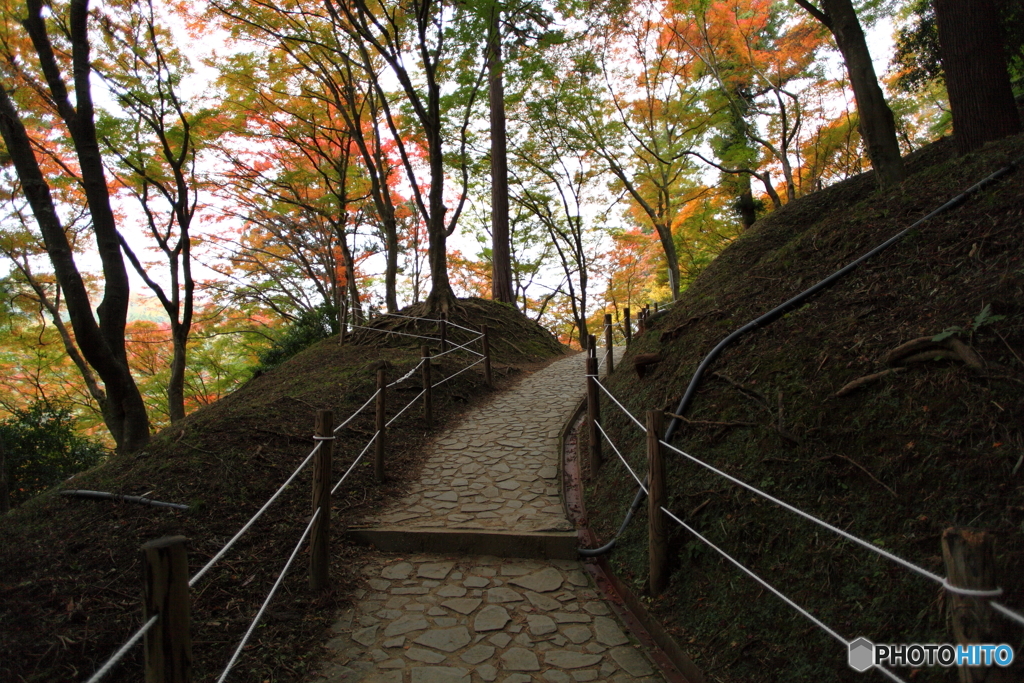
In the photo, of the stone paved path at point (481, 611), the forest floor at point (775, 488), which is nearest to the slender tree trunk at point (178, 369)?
the forest floor at point (775, 488)

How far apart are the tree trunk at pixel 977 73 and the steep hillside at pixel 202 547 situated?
6.64 m

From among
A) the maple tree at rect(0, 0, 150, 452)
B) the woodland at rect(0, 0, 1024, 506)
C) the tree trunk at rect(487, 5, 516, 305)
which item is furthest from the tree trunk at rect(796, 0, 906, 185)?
the tree trunk at rect(487, 5, 516, 305)

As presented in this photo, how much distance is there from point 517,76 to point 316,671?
1042 centimetres

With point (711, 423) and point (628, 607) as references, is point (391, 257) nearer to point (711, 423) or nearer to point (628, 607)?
point (711, 423)

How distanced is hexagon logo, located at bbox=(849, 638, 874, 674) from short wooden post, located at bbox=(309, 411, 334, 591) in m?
2.93

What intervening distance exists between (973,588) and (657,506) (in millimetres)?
1827

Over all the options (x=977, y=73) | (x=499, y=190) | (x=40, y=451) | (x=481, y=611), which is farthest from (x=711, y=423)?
(x=499, y=190)

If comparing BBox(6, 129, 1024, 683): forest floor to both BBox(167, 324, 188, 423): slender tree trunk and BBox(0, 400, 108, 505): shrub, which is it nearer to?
BBox(0, 400, 108, 505): shrub

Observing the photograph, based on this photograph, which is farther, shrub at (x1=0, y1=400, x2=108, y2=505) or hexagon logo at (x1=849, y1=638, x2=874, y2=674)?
shrub at (x1=0, y1=400, x2=108, y2=505)

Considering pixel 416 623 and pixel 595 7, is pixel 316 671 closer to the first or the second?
pixel 416 623

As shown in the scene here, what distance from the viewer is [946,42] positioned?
208 inches

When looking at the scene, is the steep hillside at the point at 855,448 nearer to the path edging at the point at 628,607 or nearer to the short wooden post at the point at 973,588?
the path edging at the point at 628,607

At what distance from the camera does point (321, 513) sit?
3490 mm

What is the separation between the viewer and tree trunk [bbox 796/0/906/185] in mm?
5234
